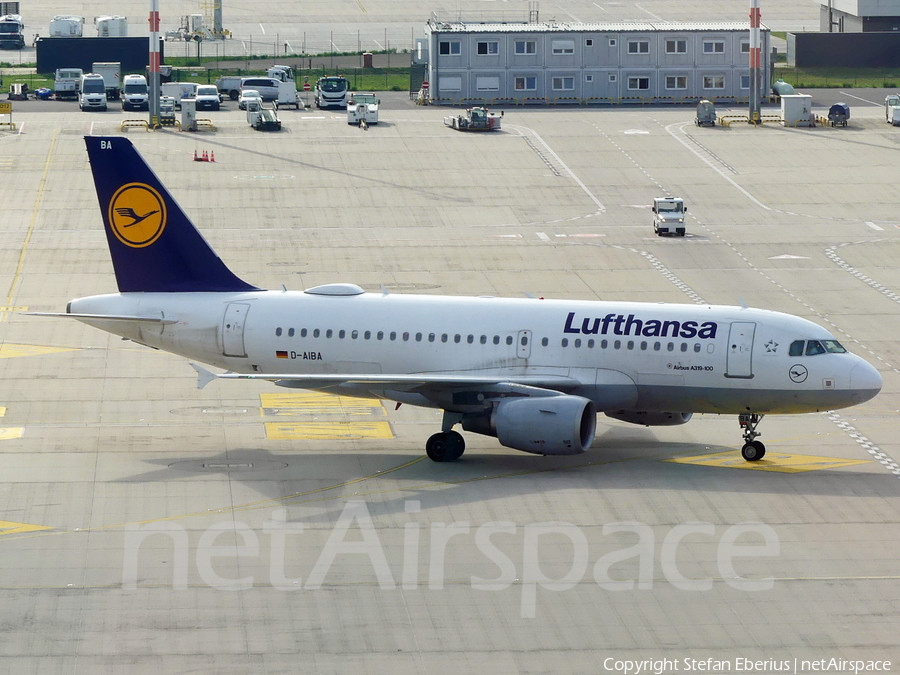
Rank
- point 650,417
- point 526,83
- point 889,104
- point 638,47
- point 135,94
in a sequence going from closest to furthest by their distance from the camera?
point 650,417, point 889,104, point 135,94, point 638,47, point 526,83

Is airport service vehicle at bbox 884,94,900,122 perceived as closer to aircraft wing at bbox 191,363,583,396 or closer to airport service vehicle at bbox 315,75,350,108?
airport service vehicle at bbox 315,75,350,108

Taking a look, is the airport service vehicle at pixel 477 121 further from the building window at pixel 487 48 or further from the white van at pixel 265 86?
the white van at pixel 265 86

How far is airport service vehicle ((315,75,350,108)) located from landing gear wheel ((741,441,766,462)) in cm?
8543

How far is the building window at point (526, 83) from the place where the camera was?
126938mm

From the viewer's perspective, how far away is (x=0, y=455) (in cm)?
4494

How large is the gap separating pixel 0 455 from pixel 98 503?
629 cm

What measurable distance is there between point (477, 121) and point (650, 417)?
67268 millimetres

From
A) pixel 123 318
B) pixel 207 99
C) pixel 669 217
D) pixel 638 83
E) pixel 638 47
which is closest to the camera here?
pixel 123 318

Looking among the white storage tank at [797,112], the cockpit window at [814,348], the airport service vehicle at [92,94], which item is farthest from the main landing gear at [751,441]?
the airport service vehicle at [92,94]

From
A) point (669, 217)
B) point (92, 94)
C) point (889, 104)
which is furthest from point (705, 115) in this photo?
point (92, 94)

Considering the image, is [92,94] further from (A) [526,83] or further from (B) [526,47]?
(B) [526,47]

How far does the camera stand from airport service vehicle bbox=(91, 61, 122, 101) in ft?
426

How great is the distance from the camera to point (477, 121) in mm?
111188

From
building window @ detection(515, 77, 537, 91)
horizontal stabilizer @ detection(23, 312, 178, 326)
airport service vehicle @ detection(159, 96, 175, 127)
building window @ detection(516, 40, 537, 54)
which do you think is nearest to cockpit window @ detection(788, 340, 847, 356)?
horizontal stabilizer @ detection(23, 312, 178, 326)
